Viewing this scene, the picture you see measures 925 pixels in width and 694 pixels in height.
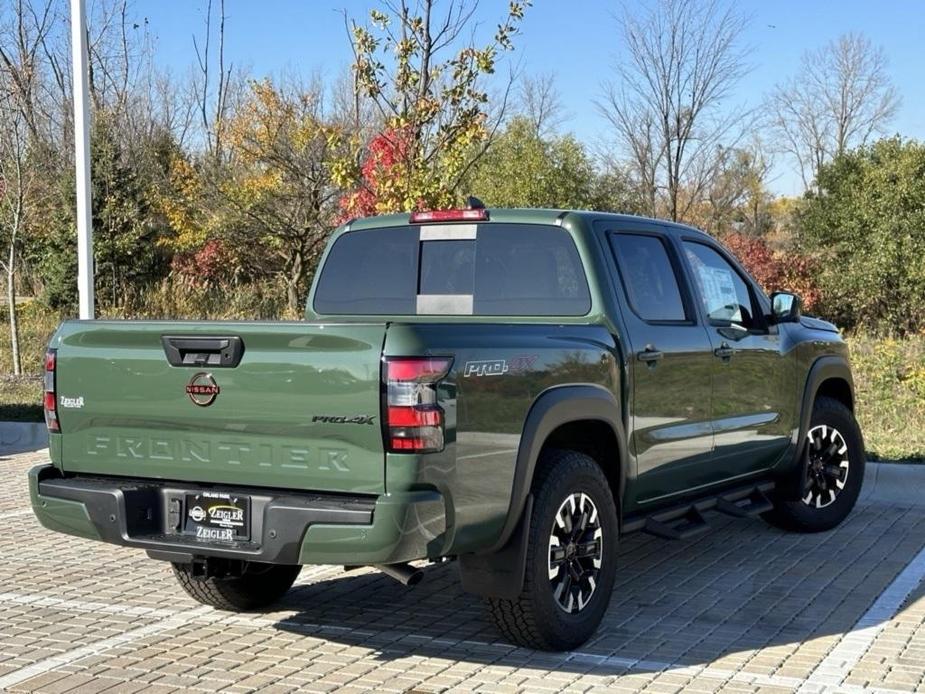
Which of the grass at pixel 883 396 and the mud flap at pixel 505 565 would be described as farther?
the grass at pixel 883 396

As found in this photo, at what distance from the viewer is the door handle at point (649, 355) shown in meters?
5.73

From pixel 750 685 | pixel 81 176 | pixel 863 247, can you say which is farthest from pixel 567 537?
pixel 863 247

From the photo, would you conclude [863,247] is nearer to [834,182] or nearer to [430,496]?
[834,182]

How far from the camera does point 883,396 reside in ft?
40.9

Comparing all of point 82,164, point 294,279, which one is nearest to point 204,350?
point 82,164

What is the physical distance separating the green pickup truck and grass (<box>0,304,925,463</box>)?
4315mm

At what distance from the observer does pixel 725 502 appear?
6.62m

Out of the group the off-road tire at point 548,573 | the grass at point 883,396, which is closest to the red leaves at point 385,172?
the grass at point 883,396

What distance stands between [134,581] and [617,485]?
291 cm

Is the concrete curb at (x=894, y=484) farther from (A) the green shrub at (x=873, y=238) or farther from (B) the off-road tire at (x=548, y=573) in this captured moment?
(A) the green shrub at (x=873, y=238)

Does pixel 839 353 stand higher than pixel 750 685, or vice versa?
pixel 839 353

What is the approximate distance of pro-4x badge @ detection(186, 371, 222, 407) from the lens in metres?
4.61

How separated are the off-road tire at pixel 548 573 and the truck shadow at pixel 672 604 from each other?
0.11 meters

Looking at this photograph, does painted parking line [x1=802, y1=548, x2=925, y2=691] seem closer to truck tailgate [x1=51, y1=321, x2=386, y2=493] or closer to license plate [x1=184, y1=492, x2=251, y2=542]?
truck tailgate [x1=51, y1=321, x2=386, y2=493]
